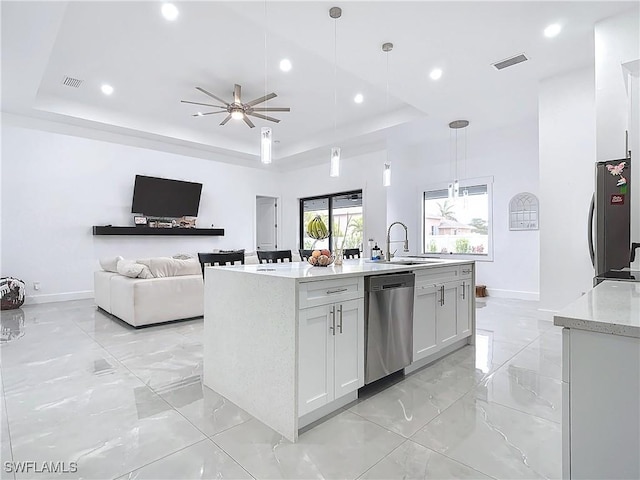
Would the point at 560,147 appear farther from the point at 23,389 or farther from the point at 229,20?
the point at 23,389

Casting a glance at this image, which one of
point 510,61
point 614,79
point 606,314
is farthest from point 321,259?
point 510,61

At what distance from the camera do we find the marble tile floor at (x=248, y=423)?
1.58 metres

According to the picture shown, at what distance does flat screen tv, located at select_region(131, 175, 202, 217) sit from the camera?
648cm

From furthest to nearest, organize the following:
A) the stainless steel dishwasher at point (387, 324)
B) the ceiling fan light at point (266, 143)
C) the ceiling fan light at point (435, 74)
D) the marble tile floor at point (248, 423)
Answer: the ceiling fan light at point (435, 74), the ceiling fan light at point (266, 143), the stainless steel dishwasher at point (387, 324), the marble tile floor at point (248, 423)

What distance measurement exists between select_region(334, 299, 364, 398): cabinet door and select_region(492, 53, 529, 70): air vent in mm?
3514

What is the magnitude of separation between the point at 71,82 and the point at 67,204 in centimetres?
209

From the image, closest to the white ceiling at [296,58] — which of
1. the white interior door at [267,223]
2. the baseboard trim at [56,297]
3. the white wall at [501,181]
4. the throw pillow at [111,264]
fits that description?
the white wall at [501,181]

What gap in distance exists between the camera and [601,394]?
2.72ft

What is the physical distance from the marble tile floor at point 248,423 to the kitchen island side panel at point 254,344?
110 millimetres

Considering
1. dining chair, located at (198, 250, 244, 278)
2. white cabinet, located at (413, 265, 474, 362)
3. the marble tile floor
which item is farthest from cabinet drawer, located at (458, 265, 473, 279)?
dining chair, located at (198, 250, 244, 278)

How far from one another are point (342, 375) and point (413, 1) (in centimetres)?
312

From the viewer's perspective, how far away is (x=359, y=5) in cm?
300

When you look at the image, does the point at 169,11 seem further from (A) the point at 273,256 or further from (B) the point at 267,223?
(B) the point at 267,223

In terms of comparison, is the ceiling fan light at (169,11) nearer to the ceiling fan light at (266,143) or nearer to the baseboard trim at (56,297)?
the ceiling fan light at (266,143)
